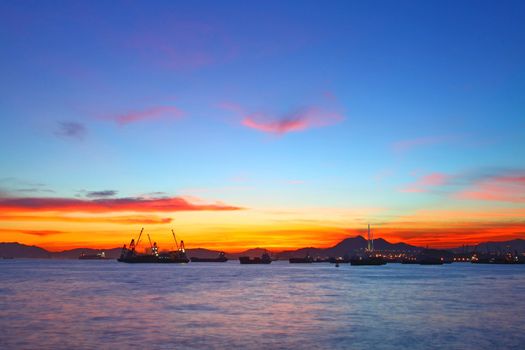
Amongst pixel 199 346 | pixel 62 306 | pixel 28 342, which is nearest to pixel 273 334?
pixel 199 346

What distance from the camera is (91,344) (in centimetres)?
3353

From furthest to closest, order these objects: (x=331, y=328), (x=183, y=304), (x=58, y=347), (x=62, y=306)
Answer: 1. (x=183, y=304)
2. (x=62, y=306)
3. (x=331, y=328)
4. (x=58, y=347)

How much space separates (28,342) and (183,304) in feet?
90.1

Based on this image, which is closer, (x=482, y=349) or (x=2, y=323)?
(x=482, y=349)

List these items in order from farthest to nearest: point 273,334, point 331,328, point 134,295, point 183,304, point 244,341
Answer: point 134,295 → point 183,304 → point 331,328 → point 273,334 → point 244,341

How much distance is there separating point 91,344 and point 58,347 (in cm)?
194

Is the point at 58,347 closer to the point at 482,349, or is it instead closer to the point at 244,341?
the point at 244,341

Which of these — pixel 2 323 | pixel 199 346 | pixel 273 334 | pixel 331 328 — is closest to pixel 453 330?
pixel 331 328

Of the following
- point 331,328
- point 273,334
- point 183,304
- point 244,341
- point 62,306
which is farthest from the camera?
point 183,304

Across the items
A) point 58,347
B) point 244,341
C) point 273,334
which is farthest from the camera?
point 273,334

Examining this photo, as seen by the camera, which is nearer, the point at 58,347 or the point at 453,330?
the point at 58,347

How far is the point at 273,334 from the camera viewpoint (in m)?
38.3

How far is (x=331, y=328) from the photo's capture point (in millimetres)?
41875

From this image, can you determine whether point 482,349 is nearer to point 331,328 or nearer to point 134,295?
point 331,328
